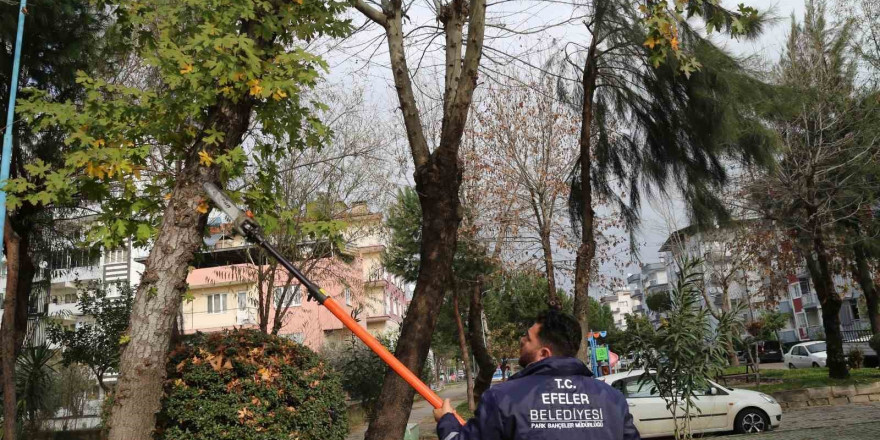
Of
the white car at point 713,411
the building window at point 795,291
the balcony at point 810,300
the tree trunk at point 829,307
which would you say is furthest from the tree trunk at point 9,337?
the building window at point 795,291

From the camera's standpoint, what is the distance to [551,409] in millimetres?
3119

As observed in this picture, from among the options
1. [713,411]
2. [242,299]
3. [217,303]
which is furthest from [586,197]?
[217,303]

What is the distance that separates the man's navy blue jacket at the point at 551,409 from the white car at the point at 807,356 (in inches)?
1314

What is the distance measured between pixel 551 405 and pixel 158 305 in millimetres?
3890

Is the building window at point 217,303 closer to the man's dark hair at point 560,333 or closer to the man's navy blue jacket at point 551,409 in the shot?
the man's dark hair at point 560,333

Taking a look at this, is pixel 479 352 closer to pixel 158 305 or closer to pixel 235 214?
pixel 158 305

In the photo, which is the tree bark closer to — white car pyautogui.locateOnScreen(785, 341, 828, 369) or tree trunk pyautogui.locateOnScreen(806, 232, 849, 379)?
tree trunk pyautogui.locateOnScreen(806, 232, 849, 379)

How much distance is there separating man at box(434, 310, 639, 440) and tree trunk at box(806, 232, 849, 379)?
56.3 ft

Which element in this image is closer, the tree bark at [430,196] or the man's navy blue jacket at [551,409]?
the man's navy blue jacket at [551,409]

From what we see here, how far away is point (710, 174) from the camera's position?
1270cm

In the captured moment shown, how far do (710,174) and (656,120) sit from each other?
1.28 m

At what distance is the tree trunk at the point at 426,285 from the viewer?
22.1 ft

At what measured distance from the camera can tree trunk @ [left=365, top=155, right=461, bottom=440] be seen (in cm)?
674

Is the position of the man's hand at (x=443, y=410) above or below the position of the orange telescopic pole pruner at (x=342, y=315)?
below
